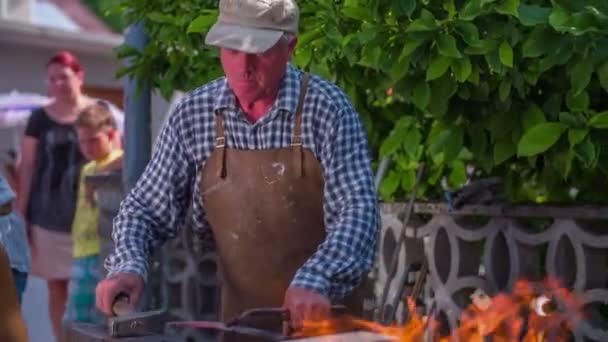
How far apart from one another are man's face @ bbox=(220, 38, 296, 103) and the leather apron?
0.40ft

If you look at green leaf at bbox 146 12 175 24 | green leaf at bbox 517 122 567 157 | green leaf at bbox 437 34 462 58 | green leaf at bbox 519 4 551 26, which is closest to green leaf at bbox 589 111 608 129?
green leaf at bbox 517 122 567 157

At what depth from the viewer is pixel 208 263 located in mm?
7062

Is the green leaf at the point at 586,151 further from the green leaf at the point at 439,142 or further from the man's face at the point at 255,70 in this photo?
the man's face at the point at 255,70

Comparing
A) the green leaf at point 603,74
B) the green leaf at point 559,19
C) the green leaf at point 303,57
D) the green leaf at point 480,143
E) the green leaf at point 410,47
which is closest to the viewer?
the green leaf at point 559,19

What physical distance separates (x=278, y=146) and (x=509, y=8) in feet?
3.01

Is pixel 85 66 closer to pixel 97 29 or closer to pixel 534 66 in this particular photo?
pixel 97 29

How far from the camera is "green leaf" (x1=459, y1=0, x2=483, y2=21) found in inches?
170

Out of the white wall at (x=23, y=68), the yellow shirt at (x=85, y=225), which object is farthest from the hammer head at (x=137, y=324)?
the white wall at (x=23, y=68)

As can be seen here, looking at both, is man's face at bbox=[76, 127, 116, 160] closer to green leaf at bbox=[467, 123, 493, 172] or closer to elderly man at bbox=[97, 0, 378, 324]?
green leaf at bbox=[467, 123, 493, 172]

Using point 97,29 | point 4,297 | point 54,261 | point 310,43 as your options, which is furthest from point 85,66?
point 4,297

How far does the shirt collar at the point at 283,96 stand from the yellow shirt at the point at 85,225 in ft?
12.9

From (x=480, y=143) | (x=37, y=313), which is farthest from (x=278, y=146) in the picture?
(x=37, y=313)

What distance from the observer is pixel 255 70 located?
3990 mm

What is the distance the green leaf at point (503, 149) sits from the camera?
4.78 metres
